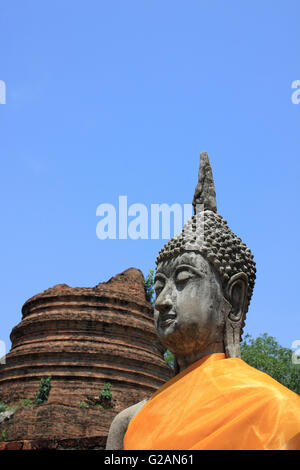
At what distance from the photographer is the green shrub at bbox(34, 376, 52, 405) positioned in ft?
61.2

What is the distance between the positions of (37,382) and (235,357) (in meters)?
17.0

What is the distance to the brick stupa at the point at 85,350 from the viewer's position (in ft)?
62.6

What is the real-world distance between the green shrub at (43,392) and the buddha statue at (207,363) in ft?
51.2

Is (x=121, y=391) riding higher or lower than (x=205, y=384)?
higher

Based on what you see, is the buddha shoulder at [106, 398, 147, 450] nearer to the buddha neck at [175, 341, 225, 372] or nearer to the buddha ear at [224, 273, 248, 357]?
the buddha neck at [175, 341, 225, 372]

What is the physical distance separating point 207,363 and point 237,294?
1.94 ft

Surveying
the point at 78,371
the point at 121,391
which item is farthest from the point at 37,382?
the point at 121,391

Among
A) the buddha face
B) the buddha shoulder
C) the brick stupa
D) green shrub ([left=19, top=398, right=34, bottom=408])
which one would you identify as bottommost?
the buddha shoulder

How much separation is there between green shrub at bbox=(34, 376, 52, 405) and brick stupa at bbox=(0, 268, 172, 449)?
17 cm

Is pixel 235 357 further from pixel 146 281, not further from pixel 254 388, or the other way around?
pixel 146 281

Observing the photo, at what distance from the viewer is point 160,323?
3.84m

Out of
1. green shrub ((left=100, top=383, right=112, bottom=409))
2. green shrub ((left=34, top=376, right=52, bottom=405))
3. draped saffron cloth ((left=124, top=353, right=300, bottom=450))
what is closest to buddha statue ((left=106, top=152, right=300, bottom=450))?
draped saffron cloth ((left=124, top=353, right=300, bottom=450))

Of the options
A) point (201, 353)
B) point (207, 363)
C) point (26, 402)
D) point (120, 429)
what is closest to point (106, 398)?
point (26, 402)
